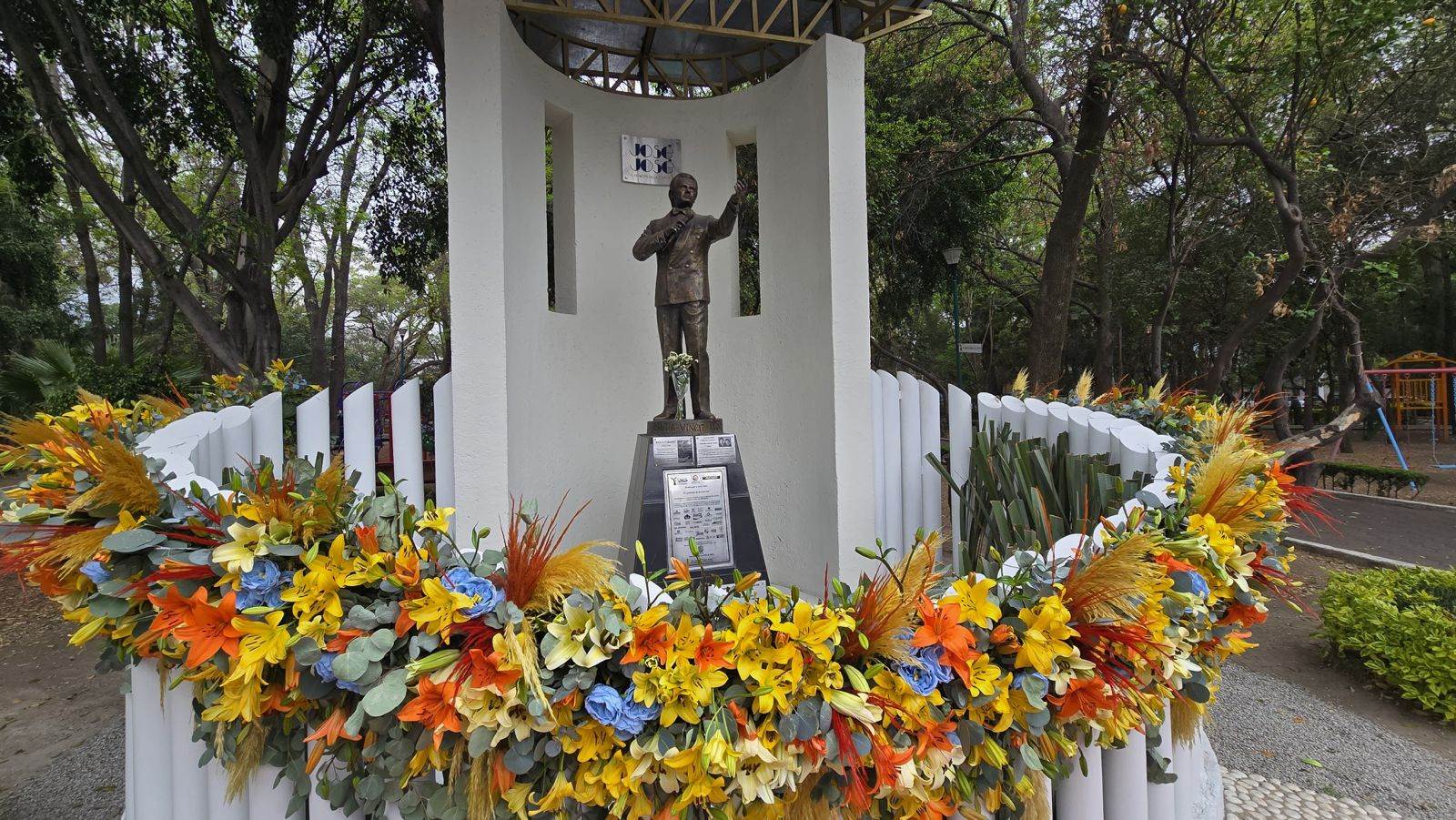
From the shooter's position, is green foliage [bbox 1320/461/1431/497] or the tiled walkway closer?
the tiled walkway

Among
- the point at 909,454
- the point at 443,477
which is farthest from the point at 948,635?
the point at 909,454

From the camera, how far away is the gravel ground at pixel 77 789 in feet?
8.91

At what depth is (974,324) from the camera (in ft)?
71.3

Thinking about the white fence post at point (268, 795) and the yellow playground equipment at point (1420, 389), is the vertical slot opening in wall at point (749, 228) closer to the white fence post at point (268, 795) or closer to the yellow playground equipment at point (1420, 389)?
the white fence post at point (268, 795)

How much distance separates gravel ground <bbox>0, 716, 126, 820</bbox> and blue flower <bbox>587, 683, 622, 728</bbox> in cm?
289

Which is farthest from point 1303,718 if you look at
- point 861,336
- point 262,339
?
point 262,339

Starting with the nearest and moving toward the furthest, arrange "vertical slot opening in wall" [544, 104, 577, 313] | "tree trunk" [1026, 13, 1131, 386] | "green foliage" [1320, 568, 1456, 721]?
"green foliage" [1320, 568, 1456, 721] < "vertical slot opening in wall" [544, 104, 577, 313] < "tree trunk" [1026, 13, 1131, 386]

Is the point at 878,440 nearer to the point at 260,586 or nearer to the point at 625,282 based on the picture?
the point at 625,282

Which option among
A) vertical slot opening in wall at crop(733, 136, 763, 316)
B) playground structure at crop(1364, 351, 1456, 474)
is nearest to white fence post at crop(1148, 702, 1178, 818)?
vertical slot opening in wall at crop(733, 136, 763, 316)

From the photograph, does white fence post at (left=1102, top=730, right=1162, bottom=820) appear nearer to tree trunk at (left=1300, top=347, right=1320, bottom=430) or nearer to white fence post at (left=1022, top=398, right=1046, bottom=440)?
white fence post at (left=1022, top=398, right=1046, bottom=440)

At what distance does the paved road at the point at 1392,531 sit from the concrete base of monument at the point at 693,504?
603 centimetres

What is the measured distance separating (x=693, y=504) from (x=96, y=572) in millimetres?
3163

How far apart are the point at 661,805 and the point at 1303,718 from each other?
154 inches

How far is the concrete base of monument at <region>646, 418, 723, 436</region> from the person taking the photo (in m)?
4.49
